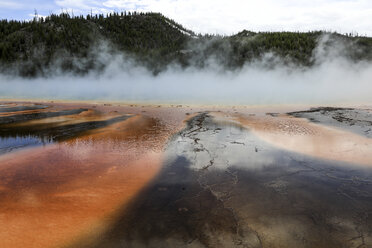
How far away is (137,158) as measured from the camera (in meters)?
6.51

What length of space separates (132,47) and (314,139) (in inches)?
2341

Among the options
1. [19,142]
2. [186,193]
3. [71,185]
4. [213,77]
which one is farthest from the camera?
[213,77]

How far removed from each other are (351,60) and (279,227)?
48.6m

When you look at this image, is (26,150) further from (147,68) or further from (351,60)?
(351,60)

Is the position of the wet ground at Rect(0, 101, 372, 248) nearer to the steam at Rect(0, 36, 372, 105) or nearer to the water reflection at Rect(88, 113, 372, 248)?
the water reflection at Rect(88, 113, 372, 248)

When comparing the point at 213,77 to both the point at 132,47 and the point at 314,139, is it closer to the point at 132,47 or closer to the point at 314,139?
the point at 132,47

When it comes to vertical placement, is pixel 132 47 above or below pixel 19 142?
above

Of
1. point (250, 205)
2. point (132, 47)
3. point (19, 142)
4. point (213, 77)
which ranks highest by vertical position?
point (132, 47)

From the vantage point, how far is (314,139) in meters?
8.28

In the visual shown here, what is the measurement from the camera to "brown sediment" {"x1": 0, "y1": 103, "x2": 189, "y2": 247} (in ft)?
11.7

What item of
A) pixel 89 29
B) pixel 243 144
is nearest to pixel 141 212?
pixel 243 144

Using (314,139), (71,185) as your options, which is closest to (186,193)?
(71,185)

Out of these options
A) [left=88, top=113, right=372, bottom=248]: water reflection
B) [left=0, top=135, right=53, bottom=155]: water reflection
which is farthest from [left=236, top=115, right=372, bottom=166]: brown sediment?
[left=0, top=135, right=53, bottom=155]: water reflection

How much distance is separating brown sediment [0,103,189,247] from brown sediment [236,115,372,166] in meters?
3.80
